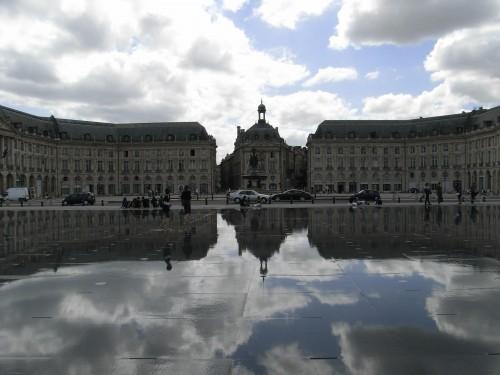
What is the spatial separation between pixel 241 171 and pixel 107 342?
455 ft

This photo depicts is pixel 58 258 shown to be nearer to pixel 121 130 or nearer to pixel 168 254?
pixel 168 254

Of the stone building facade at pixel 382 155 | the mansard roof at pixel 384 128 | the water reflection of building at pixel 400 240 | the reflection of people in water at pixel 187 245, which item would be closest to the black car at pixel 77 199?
the reflection of people in water at pixel 187 245

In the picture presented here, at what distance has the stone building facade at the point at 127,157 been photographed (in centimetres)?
12181

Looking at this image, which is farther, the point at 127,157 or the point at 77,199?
the point at 127,157

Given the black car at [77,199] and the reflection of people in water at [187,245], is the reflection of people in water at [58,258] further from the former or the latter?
the black car at [77,199]

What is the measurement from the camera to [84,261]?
13.1 meters

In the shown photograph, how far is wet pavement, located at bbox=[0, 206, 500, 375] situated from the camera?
585 cm

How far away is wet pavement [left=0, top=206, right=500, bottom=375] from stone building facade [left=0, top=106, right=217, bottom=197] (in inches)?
4284

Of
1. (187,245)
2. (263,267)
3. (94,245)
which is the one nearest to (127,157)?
(94,245)

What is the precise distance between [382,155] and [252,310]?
12766cm

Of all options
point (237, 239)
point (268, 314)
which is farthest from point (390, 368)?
point (237, 239)

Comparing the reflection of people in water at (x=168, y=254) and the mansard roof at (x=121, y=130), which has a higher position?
the mansard roof at (x=121, y=130)

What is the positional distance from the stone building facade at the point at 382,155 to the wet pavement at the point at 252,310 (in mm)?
113579

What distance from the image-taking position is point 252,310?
25.9 feet
